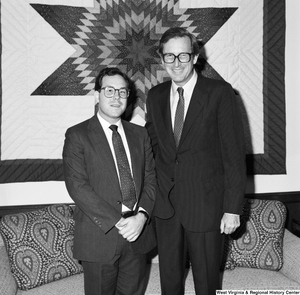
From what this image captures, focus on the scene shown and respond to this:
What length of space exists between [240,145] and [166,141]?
326mm

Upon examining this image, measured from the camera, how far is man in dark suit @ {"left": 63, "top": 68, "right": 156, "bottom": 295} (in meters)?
1.75

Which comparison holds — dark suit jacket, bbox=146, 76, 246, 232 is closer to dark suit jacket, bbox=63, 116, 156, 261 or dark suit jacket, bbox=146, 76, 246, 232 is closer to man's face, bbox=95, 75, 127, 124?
dark suit jacket, bbox=63, 116, 156, 261

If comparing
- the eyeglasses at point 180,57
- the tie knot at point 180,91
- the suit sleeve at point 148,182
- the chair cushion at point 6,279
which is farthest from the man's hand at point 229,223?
the chair cushion at point 6,279

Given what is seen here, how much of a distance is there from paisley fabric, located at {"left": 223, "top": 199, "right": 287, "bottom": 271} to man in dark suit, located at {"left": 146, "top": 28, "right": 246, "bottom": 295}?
0.55 m

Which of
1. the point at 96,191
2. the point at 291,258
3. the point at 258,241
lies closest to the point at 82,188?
the point at 96,191

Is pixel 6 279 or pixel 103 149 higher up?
pixel 103 149

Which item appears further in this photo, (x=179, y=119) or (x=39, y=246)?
(x=39, y=246)

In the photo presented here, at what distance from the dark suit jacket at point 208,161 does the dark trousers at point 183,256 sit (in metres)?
0.05

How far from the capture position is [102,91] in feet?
6.09

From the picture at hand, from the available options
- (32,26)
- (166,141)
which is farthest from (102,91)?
(32,26)

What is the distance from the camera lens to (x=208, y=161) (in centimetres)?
179

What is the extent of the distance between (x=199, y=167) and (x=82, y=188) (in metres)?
0.51

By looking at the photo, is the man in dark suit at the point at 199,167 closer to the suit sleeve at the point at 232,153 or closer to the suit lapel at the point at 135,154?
the suit sleeve at the point at 232,153

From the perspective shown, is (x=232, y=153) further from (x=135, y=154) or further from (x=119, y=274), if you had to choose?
(x=119, y=274)
